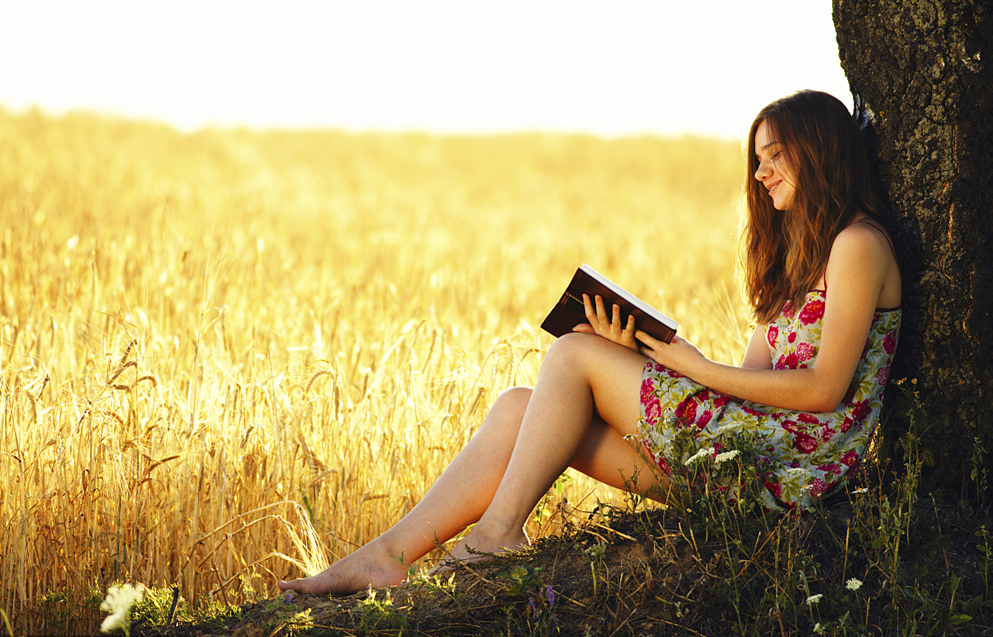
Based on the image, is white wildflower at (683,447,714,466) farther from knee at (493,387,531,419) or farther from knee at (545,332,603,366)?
knee at (493,387,531,419)

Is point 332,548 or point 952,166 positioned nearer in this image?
point 952,166

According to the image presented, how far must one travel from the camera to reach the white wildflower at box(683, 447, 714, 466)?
2.13m

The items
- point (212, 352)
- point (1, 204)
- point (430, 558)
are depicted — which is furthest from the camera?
point (1, 204)

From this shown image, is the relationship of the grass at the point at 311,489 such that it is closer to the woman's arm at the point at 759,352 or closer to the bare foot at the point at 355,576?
the bare foot at the point at 355,576

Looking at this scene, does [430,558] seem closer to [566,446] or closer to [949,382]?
[566,446]

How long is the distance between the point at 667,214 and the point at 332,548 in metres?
12.8

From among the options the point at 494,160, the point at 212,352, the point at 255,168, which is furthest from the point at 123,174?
the point at 494,160

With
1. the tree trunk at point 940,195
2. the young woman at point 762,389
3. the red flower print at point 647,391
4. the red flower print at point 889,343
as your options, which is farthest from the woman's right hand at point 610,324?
the tree trunk at point 940,195

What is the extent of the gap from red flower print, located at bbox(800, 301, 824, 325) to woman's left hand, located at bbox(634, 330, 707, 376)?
31cm

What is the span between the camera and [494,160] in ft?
71.7

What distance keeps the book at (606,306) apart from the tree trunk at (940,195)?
75cm

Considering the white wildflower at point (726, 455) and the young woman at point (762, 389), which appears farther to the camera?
the young woman at point (762, 389)

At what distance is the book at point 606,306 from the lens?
229cm

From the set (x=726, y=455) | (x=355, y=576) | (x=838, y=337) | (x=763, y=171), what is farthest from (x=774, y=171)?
(x=355, y=576)
